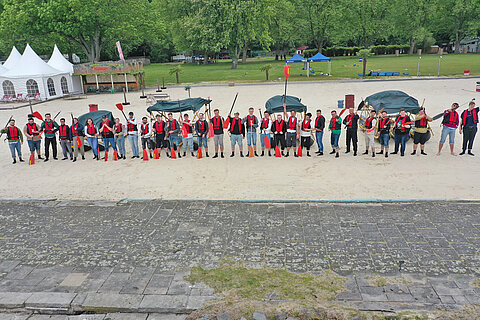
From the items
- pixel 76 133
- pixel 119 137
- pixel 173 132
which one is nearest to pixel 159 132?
pixel 173 132

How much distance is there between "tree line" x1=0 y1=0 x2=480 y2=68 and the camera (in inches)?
1516

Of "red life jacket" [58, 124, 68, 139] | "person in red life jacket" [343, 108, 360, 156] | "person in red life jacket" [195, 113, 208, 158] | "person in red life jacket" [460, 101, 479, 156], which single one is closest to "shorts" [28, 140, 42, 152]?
"red life jacket" [58, 124, 68, 139]

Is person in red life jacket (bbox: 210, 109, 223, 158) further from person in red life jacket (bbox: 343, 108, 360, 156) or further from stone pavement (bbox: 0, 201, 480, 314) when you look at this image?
stone pavement (bbox: 0, 201, 480, 314)

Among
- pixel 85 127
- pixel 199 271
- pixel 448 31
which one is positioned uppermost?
pixel 448 31

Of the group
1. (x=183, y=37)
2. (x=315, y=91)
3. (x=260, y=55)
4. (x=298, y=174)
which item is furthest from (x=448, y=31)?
(x=298, y=174)

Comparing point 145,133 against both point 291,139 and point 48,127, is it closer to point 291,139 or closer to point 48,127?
point 48,127

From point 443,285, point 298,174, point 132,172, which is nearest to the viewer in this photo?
point 443,285

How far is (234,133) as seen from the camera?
14.5m

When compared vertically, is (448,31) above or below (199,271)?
above

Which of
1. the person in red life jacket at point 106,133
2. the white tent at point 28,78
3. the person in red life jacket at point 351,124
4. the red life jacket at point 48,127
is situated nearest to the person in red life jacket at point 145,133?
the person in red life jacket at point 106,133

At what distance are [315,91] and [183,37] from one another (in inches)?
1487

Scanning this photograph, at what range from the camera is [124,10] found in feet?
138

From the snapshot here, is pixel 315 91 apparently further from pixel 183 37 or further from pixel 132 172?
pixel 183 37

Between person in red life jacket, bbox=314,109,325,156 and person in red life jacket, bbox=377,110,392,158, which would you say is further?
person in red life jacket, bbox=314,109,325,156
